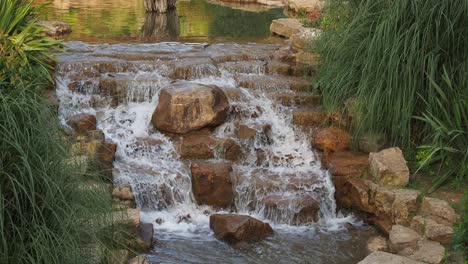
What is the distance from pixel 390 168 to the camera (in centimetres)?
729

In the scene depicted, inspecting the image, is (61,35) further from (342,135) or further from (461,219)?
(461,219)

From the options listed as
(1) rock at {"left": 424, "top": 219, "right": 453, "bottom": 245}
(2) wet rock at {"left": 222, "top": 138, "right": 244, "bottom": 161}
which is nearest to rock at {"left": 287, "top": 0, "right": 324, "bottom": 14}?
(2) wet rock at {"left": 222, "top": 138, "right": 244, "bottom": 161}

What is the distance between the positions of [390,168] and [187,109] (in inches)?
107

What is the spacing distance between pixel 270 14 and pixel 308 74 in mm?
11463

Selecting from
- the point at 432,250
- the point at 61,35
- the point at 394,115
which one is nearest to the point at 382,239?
the point at 432,250

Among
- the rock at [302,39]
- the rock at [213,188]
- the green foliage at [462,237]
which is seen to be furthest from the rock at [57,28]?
the green foliage at [462,237]

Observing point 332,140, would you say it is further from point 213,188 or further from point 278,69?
point 278,69

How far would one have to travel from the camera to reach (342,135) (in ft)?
27.3

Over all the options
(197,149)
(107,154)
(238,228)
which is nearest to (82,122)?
(107,154)

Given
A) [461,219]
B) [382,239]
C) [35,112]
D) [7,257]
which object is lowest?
[382,239]

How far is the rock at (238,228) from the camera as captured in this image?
22.3 ft

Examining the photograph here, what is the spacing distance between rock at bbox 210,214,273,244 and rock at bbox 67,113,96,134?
2241 mm

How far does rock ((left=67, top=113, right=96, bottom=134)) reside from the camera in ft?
26.9

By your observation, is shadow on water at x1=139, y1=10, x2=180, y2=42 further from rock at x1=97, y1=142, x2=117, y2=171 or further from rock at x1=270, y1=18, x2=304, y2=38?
rock at x1=97, y1=142, x2=117, y2=171
